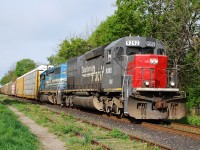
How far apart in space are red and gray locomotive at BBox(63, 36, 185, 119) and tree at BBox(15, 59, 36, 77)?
424ft

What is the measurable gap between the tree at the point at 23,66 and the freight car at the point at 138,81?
423 feet

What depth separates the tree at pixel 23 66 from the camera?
471 feet

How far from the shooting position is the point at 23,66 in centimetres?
14662

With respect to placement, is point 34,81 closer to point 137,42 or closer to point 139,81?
point 137,42

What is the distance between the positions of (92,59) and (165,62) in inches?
227

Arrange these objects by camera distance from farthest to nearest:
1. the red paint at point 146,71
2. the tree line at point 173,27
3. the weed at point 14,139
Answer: the tree line at point 173,27
the red paint at point 146,71
the weed at point 14,139

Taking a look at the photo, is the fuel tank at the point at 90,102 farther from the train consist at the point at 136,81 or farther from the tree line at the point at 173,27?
the tree line at the point at 173,27

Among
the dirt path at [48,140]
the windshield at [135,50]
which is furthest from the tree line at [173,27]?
the dirt path at [48,140]

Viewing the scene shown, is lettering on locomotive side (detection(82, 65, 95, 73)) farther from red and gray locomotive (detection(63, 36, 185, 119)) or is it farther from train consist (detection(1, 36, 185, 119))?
red and gray locomotive (detection(63, 36, 185, 119))

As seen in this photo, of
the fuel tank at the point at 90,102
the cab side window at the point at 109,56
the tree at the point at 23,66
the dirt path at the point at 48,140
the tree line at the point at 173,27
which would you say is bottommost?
the dirt path at the point at 48,140

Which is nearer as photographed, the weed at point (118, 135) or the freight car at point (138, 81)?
the weed at point (118, 135)

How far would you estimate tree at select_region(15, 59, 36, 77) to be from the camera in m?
144

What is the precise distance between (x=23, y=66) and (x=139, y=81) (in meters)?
137

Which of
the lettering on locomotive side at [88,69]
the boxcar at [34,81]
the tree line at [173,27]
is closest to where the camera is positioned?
the lettering on locomotive side at [88,69]
